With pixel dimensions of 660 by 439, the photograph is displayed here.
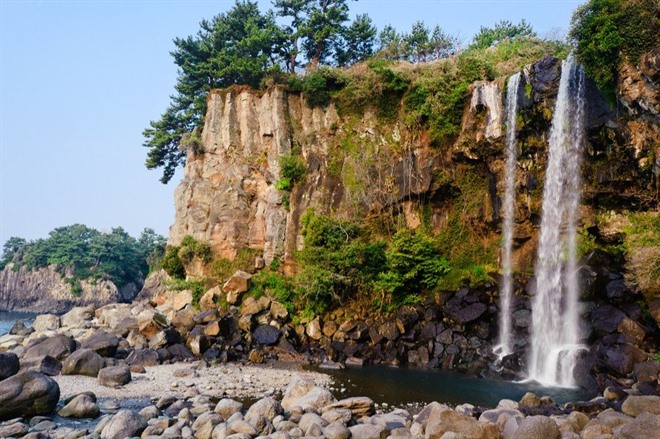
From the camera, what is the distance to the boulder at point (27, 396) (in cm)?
1275

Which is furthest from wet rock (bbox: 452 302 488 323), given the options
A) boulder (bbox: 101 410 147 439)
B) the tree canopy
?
the tree canopy

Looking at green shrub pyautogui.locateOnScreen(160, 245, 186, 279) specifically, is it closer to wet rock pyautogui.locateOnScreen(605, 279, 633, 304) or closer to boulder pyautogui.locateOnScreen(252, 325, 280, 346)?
boulder pyautogui.locateOnScreen(252, 325, 280, 346)

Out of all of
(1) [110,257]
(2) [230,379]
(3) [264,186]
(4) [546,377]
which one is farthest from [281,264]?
(1) [110,257]

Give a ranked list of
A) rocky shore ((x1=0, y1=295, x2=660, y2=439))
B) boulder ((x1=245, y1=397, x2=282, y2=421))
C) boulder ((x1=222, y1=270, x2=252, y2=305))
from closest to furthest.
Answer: rocky shore ((x1=0, y1=295, x2=660, y2=439))
boulder ((x1=245, y1=397, x2=282, y2=421))
boulder ((x1=222, y1=270, x2=252, y2=305))

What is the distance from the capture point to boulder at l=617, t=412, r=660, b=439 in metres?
9.92

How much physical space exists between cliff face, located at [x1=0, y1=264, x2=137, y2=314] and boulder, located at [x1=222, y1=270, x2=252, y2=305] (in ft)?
112

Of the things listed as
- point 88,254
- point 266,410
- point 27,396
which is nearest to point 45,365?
point 27,396

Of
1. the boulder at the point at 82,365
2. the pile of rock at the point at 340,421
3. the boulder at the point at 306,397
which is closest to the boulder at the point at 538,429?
the pile of rock at the point at 340,421

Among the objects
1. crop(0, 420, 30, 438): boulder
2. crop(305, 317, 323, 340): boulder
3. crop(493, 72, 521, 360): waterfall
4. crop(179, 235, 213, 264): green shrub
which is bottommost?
crop(0, 420, 30, 438): boulder

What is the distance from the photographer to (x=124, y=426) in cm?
1150

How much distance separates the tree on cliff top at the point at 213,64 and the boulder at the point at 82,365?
21.7 metres

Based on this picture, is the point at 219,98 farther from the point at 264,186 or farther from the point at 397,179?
the point at 397,179

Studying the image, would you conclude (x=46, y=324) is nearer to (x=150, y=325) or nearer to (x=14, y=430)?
(x=150, y=325)

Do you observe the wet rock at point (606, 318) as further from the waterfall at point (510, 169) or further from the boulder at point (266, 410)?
the boulder at point (266, 410)
